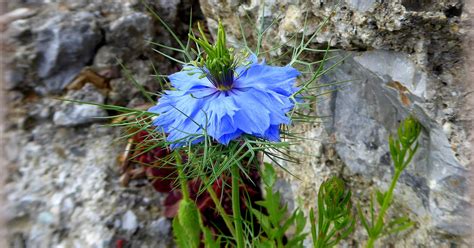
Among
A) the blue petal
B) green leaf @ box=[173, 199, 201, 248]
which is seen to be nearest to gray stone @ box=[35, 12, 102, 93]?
green leaf @ box=[173, 199, 201, 248]

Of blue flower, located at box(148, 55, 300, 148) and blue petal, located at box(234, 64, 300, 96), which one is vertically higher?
blue petal, located at box(234, 64, 300, 96)

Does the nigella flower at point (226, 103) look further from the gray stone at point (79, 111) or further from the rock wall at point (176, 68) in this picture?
the gray stone at point (79, 111)

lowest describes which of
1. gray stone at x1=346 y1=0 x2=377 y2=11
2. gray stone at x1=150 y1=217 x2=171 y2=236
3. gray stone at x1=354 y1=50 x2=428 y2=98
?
gray stone at x1=150 y1=217 x2=171 y2=236

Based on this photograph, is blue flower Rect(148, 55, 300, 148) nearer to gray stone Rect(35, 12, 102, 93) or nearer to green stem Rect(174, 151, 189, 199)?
green stem Rect(174, 151, 189, 199)

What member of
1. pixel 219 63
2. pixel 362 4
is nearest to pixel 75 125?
pixel 219 63

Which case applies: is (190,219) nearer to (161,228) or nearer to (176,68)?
(161,228)

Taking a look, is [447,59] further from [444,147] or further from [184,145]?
[184,145]

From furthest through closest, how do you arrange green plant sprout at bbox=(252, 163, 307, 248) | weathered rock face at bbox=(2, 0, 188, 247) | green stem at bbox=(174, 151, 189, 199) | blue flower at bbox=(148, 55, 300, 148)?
weathered rock face at bbox=(2, 0, 188, 247) → green plant sprout at bbox=(252, 163, 307, 248) → green stem at bbox=(174, 151, 189, 199) → blue flower at bbox=(148, 55, 300, 148)
